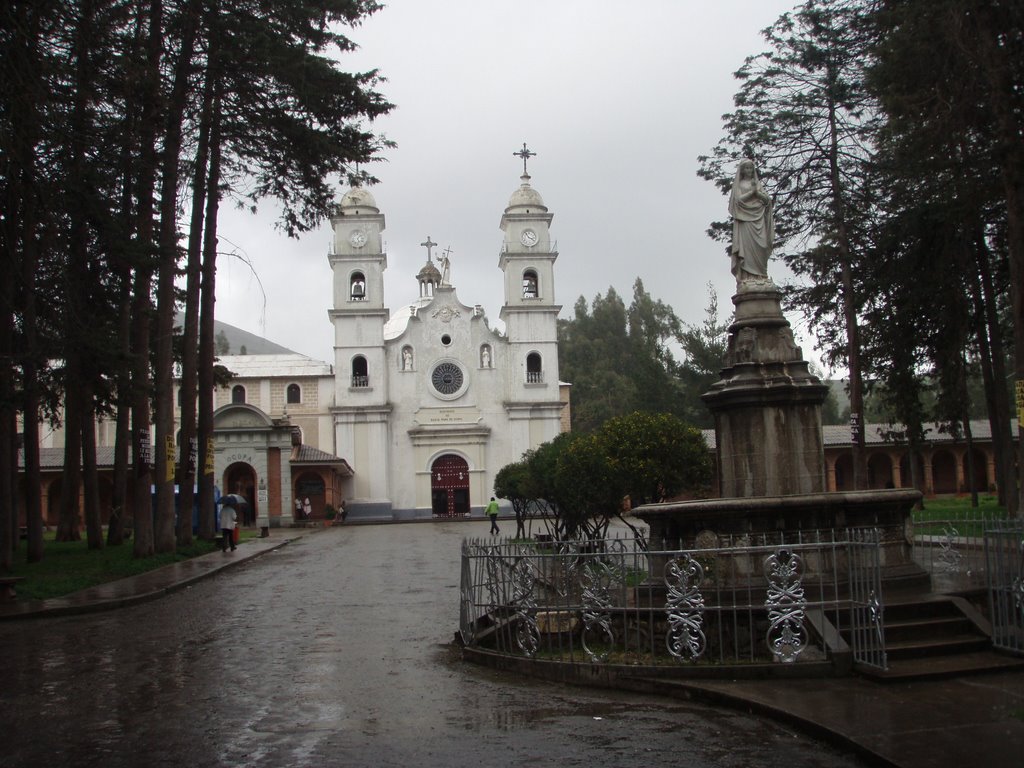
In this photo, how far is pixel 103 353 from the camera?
56.1 feet

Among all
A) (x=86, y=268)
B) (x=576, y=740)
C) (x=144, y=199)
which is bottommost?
(x=576, y=740)

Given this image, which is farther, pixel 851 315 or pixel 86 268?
pixel 851 315

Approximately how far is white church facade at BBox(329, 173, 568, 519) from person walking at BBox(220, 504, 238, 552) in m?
29.0

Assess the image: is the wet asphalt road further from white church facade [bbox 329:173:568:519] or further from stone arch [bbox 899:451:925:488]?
stone arch [bbox 899:451:925:488]

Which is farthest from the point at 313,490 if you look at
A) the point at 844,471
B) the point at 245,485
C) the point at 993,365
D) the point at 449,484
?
the point at 993,365

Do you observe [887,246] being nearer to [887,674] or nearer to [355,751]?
[887,674]

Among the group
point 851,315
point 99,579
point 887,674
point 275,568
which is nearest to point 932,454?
point 851,315

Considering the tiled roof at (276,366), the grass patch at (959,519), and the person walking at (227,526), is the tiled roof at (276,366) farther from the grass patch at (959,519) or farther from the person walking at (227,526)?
the grass patch at (959,519)

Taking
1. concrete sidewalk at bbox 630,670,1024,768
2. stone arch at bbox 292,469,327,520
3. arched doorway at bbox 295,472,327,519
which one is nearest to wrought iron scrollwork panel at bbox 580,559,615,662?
concrete sidewalk at bbox 630,670,1024,768

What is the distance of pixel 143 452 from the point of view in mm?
20781

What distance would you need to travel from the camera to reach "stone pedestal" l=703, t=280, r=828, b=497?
1091 centimetres

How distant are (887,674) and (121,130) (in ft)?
38.6

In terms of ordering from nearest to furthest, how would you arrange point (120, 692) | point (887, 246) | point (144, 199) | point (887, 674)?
point (887, 674), point (120, 692), point (144, 199), point (887, 246)

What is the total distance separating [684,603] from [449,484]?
1877 inches
